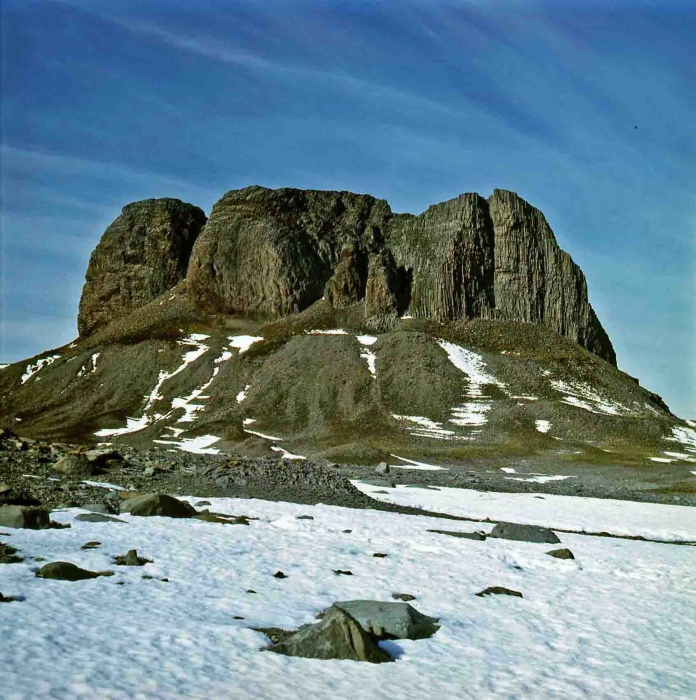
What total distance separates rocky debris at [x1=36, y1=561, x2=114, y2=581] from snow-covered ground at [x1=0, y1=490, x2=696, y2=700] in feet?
0.94

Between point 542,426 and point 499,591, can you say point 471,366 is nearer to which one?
point 542,426

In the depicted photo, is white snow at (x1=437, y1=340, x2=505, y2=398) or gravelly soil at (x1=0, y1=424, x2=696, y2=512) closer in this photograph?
gravelly soil at (x1=0, y1=424, x2=696, y2=512)

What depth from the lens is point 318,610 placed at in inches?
528

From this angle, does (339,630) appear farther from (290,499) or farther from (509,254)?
(509,254)

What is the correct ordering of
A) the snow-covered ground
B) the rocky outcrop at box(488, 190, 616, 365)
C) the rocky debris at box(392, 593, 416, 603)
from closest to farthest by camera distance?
the snow-covered ground → the rocky debris at box(392, 593, 416, 603) → the rocky outcrop at box(488, 190, 616, 365)

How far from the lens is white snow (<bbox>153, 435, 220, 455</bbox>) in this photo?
3482 inches

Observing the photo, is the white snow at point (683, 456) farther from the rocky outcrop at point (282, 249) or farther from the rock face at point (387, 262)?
the rocky outcrop at point (282, 249)

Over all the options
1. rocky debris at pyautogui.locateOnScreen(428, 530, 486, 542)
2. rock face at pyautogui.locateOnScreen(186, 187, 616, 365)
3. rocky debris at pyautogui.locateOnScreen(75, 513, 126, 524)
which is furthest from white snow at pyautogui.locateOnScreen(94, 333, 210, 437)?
rocky debris at pyautogui.locateOnScreen(75, 513, 126, 524)

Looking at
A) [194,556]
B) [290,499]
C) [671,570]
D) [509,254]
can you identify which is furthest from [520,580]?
[509,254]

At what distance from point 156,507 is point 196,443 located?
7623cm

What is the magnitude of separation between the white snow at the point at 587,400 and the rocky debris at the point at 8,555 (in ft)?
373

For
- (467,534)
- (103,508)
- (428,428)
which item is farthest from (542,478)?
(428,428)

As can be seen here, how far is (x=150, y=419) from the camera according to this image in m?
127

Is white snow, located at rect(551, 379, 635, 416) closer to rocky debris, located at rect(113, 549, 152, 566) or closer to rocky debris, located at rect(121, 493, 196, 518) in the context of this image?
rocky debris, located at rect(121, 493, 196, 518)
